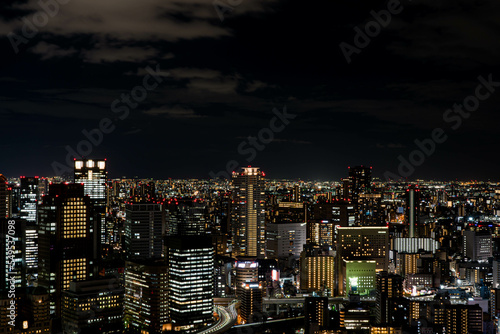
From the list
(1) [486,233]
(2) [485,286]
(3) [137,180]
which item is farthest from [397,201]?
(3) [137,180]

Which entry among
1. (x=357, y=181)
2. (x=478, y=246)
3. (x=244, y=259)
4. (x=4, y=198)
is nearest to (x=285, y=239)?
(x=244, y=259)

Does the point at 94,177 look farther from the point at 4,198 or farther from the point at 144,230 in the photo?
the point at 4,198

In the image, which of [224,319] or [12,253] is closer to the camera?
[224,319]

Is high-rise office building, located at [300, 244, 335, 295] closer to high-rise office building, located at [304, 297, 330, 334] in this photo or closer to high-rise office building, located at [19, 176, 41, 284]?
high-rise office building, located at [304, 297, 330, 334]

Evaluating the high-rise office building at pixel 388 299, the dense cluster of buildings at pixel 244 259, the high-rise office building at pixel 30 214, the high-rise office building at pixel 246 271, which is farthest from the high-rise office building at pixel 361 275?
the high-rise office building at pixel 30 214

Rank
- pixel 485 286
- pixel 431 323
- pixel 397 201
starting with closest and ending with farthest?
pixel 431 323 < pixel 485 286 < pixel 397 201

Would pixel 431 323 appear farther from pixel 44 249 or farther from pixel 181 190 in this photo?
pixel 181 190

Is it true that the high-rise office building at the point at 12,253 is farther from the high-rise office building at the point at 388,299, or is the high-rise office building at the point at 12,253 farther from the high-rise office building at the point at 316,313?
the high-rise office building at the point at 388,299
